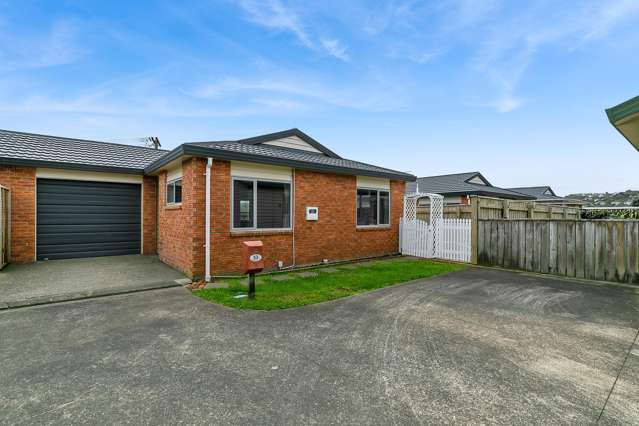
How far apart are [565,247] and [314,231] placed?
7.12 m

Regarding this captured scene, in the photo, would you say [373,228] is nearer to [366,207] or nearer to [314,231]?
[366,207]

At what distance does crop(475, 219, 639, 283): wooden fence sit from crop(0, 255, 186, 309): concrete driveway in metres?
9.59

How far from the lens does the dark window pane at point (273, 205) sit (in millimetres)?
8586

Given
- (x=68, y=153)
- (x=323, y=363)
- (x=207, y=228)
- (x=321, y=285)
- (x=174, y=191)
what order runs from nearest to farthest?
(x=323, y=363)
(x=321, y=285)
(x=207, y=228)
(x=174, y=191)
(x=68, y=153)

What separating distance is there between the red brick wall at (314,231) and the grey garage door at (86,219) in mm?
5430

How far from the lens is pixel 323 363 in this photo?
342cm

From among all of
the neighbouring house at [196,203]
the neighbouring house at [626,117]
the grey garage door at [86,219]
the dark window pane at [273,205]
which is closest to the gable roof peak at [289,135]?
the neighbouring house at [196,203]

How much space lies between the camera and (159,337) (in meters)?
4.18

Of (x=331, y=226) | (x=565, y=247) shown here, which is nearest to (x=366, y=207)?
(x=331, y=226)

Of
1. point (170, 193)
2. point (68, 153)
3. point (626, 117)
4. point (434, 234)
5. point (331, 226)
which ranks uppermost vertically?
point (68, 153)

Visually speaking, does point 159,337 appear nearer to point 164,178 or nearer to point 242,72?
point 164,178

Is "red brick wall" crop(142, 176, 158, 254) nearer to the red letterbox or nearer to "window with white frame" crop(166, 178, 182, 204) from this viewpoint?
"window with white frame" crop(166, 178, 182, 204)

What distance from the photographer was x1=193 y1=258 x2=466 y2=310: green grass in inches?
229

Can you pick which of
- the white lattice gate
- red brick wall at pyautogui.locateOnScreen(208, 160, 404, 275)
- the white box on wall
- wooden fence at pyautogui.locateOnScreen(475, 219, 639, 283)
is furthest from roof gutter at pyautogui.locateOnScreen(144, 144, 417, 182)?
wooden fence at pyautogui.locateOnScreen(475, 219, 639, 283)
